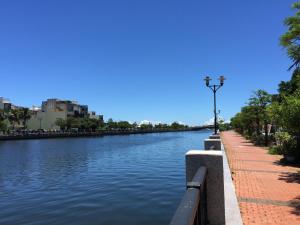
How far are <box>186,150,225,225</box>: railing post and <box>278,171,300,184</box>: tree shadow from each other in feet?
25.6

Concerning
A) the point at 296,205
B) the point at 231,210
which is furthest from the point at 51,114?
the point at 231,210

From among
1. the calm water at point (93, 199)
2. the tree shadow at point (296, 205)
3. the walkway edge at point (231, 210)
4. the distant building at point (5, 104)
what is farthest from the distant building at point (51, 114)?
the tree shadow at point (296, 205)

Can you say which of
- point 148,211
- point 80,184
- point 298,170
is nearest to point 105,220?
point 148,211

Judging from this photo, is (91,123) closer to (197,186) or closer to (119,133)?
(119,133)

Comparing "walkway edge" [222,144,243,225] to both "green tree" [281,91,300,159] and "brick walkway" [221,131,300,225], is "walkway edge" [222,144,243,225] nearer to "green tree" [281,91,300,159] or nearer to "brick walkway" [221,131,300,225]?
"brick walkway" [221,131,300,225]

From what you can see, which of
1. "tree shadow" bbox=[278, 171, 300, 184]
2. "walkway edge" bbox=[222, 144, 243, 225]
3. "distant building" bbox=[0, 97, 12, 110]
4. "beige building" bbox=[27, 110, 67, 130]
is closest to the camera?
"walkway edge" bbox=[222, 144, 243, 225]

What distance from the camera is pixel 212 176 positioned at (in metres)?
5.60

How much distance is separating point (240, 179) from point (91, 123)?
128m

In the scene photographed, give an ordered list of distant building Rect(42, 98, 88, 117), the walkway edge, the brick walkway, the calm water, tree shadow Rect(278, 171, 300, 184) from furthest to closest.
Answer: distant building Rect(42, 98, 88, 117) → tree shadow Rect(278, 171, 300, 184) → the calm water → the brick walkway → the walkway edge

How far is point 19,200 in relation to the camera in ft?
50.6

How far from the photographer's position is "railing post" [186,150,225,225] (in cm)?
545

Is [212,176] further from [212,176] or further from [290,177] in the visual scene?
[290,177]

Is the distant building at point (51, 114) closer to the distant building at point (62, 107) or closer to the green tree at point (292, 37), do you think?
the distant building at point (62, 107)

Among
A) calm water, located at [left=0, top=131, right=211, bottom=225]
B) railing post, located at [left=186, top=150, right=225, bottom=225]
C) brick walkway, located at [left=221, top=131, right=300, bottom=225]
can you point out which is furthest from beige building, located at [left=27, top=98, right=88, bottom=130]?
railing post, located at [left=186, top=150, right=225, bottom=225]
